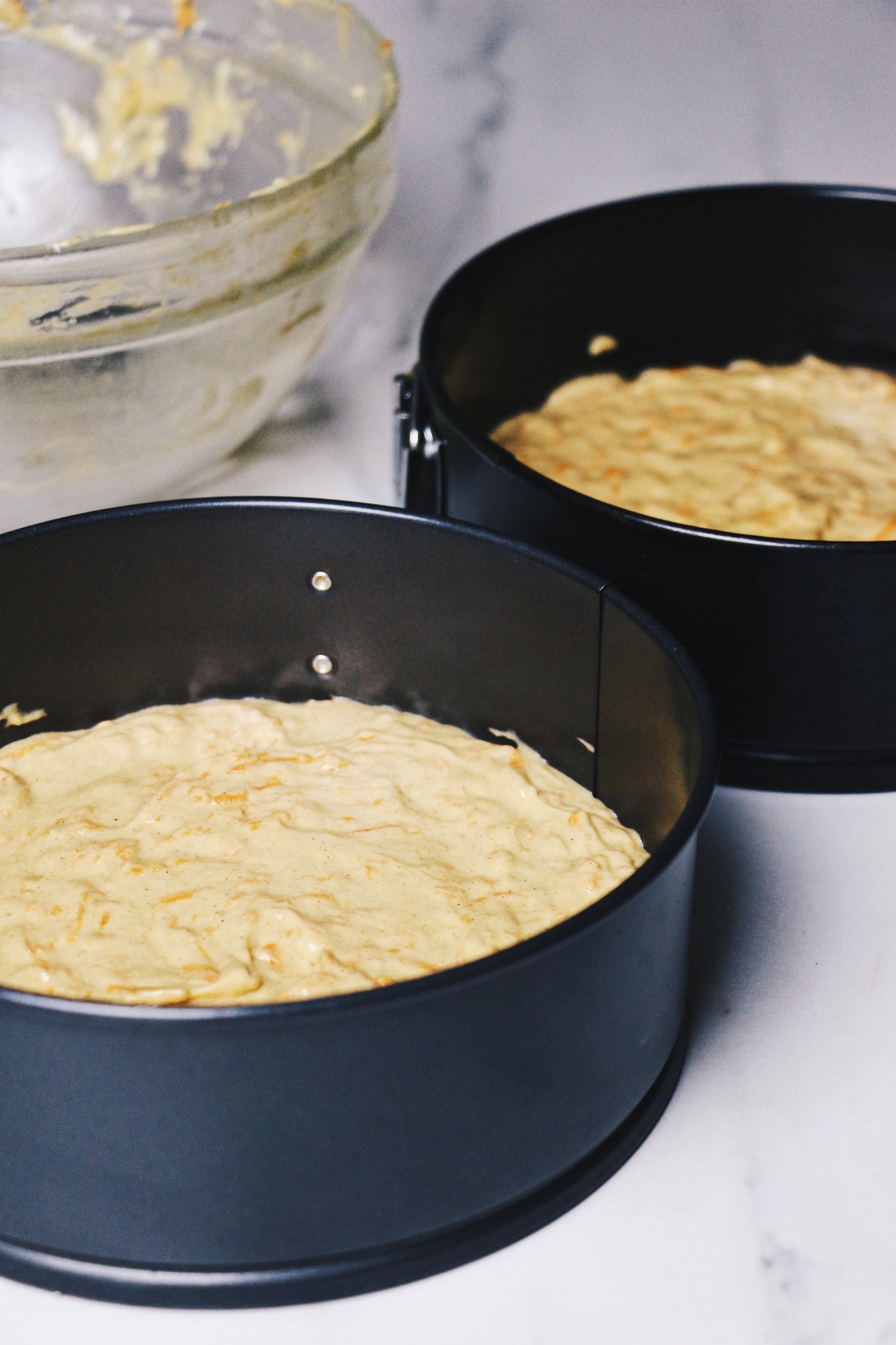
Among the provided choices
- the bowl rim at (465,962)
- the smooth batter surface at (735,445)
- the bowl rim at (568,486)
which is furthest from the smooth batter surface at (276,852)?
the smooth batter surface at (735,445)

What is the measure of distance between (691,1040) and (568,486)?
1.74 ft

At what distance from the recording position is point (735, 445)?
1.42 metres

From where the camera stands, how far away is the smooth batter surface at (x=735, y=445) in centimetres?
131

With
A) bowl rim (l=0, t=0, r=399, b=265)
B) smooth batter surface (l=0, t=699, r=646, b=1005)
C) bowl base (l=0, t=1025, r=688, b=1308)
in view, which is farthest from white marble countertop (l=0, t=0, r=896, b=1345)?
bowl rim (l=0, t=0, r=399, b=265)

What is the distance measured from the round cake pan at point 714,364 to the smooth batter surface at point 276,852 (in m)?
0.16

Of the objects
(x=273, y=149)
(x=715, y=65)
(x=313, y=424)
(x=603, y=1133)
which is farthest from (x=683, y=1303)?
(x=715, y=65)

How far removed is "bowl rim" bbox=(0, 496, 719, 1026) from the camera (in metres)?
0.67

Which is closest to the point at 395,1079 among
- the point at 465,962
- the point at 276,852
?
the point at 465,962

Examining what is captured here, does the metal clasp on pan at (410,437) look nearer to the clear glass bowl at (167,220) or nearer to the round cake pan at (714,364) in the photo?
the round cake pan at (714,364)

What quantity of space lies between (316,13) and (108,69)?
216 millimetres

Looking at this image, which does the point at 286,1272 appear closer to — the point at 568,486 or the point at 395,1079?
the point at 395,1079

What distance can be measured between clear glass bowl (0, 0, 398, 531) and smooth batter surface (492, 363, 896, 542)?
26cm

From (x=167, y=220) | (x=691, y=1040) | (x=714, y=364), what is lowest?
(x=691, y=1040)

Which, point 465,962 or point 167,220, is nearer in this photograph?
point 465,962
